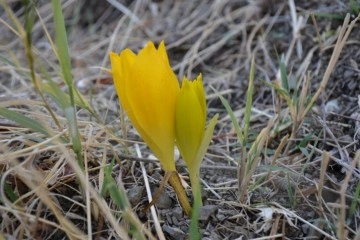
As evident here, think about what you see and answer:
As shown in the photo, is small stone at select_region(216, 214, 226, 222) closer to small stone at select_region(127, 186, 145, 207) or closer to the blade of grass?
small stone at select_region(127, 186, 145, 207)

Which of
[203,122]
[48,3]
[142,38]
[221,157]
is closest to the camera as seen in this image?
[203,122]

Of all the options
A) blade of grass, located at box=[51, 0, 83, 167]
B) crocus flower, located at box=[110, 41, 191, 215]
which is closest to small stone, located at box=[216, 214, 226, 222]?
crocus flower, located at box=[110, 41, 191, 215]

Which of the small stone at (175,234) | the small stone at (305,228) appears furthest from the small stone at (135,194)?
the small stone at (305,228)

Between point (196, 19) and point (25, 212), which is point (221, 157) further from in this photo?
point (196, 19)

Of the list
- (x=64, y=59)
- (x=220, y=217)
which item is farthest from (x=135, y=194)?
(x=64, y=59)

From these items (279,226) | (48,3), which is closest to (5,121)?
(279,226)

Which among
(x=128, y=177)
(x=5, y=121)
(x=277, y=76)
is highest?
(x=5, y=121)

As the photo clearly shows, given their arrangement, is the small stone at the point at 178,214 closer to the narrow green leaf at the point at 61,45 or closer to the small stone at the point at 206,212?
the small stone at the point at 206,212
